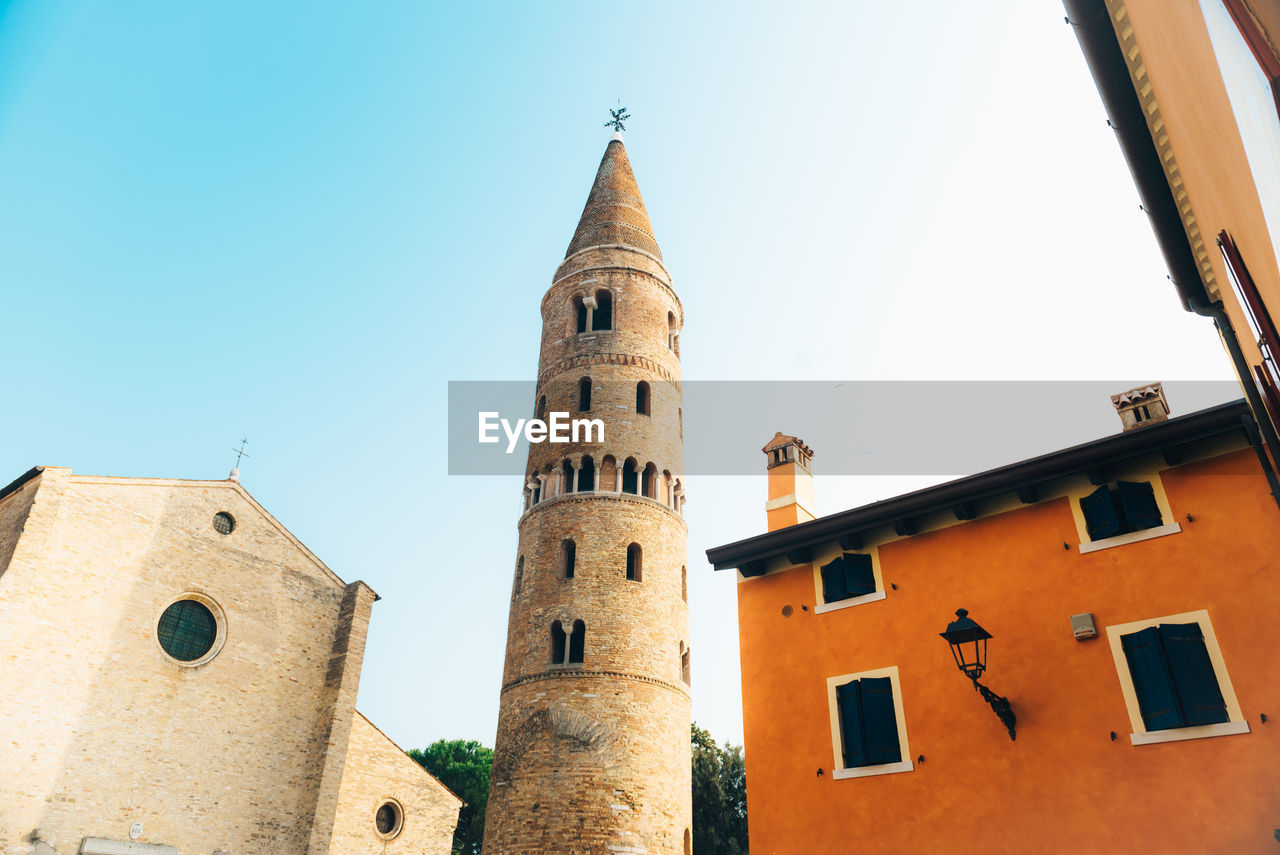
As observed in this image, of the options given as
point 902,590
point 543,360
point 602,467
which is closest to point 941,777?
point 902,590

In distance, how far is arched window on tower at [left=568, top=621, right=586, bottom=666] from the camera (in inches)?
823

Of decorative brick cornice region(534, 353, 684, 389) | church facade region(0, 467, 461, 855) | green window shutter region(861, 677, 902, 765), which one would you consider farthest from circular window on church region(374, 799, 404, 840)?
green window shutter region(861, 677, 902, 765)

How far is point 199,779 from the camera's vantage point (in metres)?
18.3

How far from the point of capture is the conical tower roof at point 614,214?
29.5m

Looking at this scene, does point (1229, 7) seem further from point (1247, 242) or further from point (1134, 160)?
point (1134, 160)

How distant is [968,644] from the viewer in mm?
10641

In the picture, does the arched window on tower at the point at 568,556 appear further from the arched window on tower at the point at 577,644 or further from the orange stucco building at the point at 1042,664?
the orange stucco building at the point at 1042,664

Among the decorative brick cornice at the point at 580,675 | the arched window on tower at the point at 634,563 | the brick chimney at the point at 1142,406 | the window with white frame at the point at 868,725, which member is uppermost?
the arched window on tower at the point at 634,563

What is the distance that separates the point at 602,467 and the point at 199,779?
12219mm

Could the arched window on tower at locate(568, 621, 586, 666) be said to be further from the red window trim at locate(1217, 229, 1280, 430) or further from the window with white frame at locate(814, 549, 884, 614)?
the red window trim at locate(1217, 229, 1280, 430)

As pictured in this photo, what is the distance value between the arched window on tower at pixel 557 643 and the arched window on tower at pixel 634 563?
7.65 feet

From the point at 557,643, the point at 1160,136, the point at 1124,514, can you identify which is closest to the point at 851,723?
the point at 1124,514

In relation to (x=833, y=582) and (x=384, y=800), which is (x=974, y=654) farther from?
(x=384, y=800)

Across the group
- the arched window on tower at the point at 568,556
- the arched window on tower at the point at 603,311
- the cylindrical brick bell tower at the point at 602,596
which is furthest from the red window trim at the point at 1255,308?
the arched window on tower at the point at 603,311
